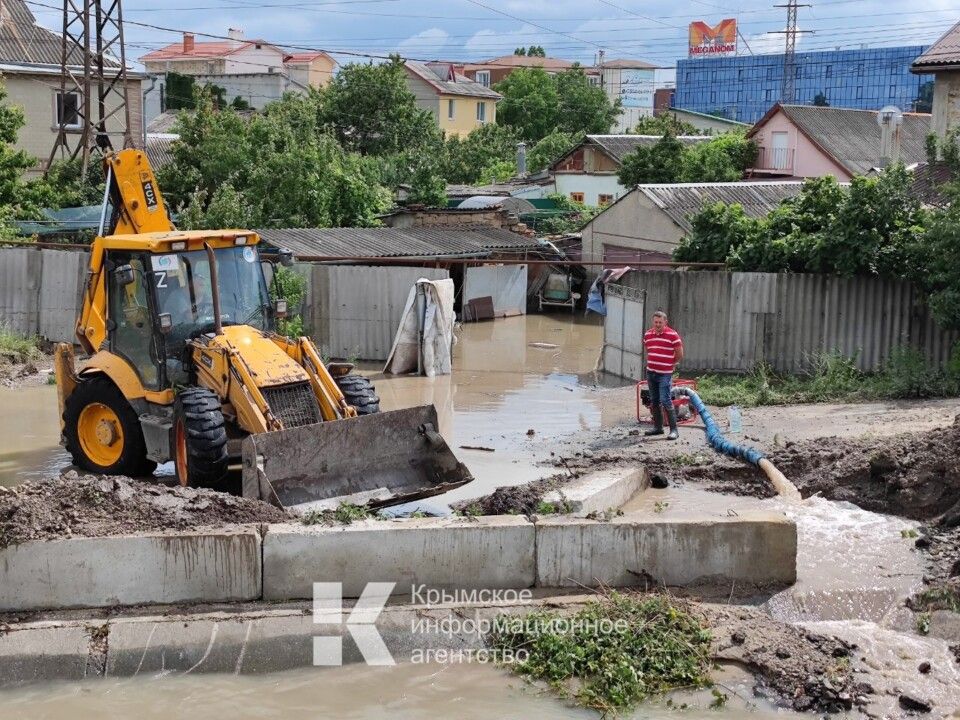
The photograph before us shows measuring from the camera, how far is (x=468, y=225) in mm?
29531

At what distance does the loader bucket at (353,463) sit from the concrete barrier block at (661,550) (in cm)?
220

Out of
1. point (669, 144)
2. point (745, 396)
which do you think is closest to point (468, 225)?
point (669, 144)

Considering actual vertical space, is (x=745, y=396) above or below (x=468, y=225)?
below

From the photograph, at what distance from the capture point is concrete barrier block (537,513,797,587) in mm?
9109

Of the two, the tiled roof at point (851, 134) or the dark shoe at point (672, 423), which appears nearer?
the dark shoe at point (672, 423)

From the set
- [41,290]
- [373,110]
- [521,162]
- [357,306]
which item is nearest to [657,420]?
[357,306]

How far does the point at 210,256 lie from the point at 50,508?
3.58m

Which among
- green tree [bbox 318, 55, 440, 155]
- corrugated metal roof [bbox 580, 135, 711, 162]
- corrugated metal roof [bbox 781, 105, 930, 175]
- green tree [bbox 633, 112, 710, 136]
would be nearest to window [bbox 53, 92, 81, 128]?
green tree [bbox 318, 55, 440, 155]

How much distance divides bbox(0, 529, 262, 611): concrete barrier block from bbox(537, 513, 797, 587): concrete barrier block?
7.53ft

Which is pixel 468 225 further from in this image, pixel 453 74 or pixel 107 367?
pixel 453 74

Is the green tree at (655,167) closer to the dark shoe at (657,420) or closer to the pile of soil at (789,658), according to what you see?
the dark shoe at (657,420)

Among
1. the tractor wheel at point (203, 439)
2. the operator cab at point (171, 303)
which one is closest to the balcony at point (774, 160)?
the operator cab at point (171, 303)

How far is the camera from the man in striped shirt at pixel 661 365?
45.2 ft

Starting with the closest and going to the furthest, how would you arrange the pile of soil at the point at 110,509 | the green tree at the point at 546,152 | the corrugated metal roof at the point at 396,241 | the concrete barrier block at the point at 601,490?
1. the pile of soil at the point at 110,509
2. the concrete barrier block at the point at 601,490
3. the corrugated metal roof at the point at 396,241
4. the green tree at the point at 546,152
